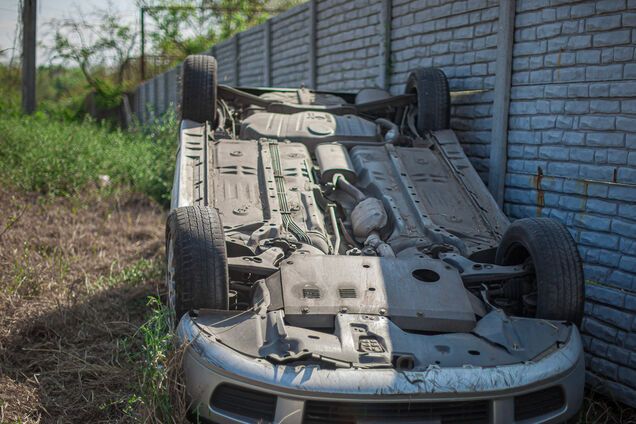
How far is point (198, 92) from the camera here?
579 centimetres

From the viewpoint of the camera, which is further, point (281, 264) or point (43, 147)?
point (43, 147)

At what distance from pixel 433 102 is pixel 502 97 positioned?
22.9 inches

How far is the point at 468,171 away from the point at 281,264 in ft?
6.87

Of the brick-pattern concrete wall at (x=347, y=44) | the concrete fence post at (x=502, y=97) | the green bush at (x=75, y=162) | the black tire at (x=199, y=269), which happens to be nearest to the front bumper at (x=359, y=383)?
the black tire at (x=199, y=269)

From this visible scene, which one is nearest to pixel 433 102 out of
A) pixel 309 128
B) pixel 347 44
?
pixel 309 128

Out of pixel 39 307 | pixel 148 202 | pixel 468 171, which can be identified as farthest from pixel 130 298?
pixel 148 202

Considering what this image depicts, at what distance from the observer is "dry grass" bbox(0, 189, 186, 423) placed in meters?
3.78

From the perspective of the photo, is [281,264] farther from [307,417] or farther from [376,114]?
[376,114]

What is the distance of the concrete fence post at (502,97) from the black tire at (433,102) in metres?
0.41

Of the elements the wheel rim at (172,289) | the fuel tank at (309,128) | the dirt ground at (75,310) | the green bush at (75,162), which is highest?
the fuel tank at (309,128)

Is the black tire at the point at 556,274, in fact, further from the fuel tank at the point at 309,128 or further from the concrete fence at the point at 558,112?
the fuel tank at the point at 309,128

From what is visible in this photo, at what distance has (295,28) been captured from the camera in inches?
414

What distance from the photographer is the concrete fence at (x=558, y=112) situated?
438 centimetres

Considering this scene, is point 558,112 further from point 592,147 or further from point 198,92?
point 198,92
